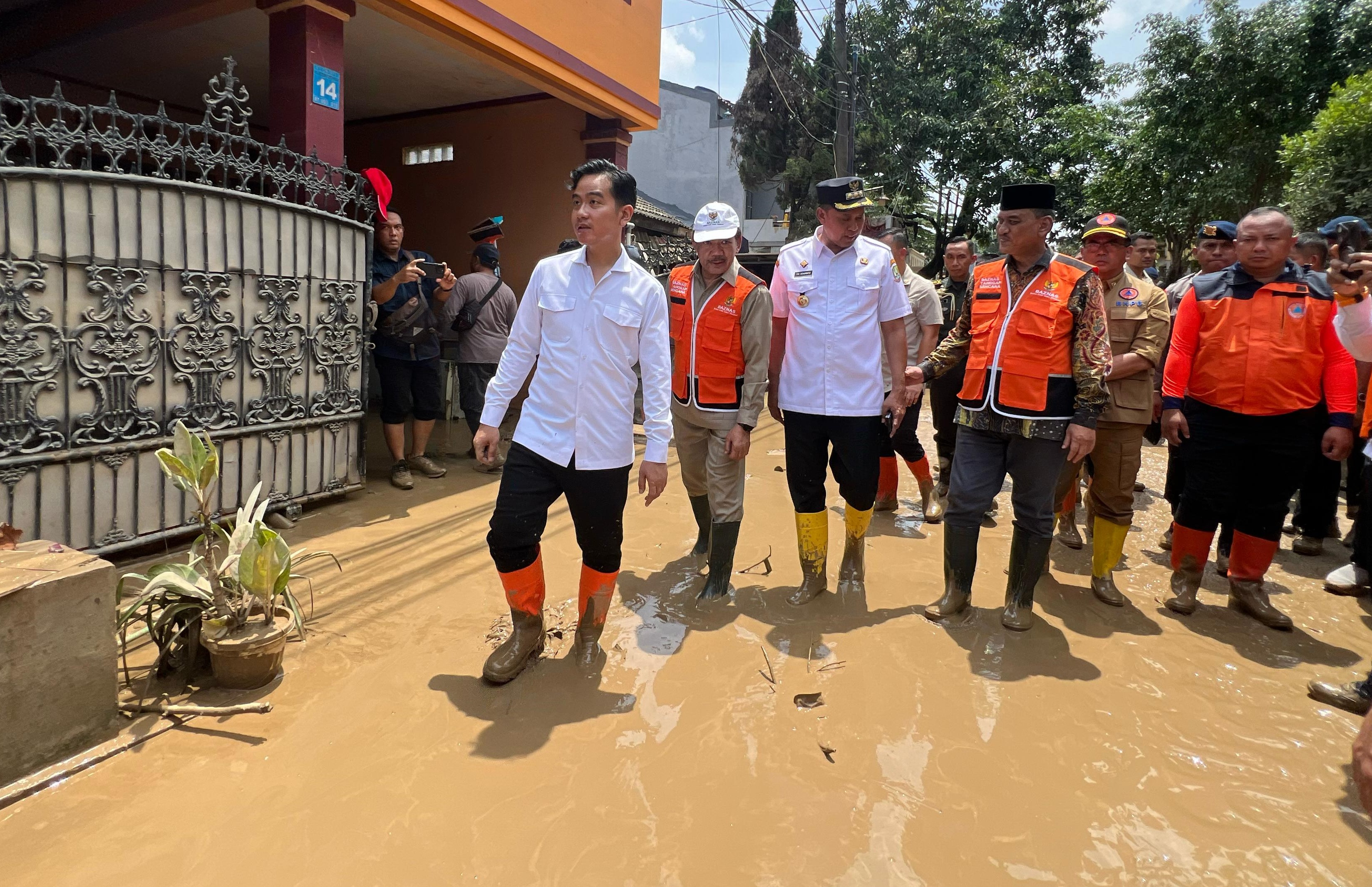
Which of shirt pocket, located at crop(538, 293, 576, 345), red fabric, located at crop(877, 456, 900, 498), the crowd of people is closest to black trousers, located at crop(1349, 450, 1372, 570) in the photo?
the crowd of people

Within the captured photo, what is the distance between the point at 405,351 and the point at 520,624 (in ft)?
11.3

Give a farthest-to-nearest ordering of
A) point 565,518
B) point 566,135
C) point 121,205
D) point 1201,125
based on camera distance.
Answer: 1. point 1201,125
2. point 566,135
3. point 565,518
4. point 121,205

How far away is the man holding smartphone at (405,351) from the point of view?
18.9 feet

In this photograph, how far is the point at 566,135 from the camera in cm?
909

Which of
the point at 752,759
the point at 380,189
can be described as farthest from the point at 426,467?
the point at 752,759

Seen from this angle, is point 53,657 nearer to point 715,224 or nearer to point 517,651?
point 517,651

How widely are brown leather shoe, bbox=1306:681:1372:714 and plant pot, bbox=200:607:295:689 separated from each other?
13.0 ft

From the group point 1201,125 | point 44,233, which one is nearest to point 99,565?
point 44,233

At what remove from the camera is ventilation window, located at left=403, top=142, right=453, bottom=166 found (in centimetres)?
1012

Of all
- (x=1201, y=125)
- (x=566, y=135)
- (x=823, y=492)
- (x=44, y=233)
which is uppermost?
(x=1201, y=125)

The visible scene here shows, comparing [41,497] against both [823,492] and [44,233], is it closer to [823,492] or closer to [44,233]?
[44,233]

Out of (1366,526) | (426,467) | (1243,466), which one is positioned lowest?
(426,467)

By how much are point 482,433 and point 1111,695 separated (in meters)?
2.64

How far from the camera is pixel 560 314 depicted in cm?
306
